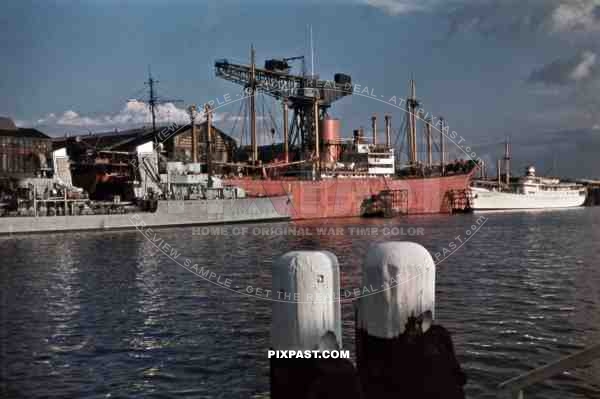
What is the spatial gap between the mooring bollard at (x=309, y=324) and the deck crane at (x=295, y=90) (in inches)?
2160

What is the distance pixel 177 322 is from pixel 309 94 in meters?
65.2

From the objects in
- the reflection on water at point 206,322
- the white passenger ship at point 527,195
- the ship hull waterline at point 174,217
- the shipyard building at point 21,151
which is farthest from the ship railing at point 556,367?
the white passenger ship at point 527,195

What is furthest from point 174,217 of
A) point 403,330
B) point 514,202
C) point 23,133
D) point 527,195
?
point 527,195

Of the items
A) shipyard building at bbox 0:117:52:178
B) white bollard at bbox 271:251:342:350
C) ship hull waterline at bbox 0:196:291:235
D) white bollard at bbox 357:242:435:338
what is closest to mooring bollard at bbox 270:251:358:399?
white bollard at bbox 271:251:342:350

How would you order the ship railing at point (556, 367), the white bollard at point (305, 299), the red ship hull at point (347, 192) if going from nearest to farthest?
the ship railing at point (556, 367) < the white bollard at point (305, 299) < the red ship hull at point (347, 192)

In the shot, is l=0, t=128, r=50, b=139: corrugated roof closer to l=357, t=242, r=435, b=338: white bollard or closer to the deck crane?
the deck crane

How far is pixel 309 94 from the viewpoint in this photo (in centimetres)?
7506

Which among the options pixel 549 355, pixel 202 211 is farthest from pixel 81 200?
pixel 549 355

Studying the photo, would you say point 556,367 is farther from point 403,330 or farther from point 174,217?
point 174,217

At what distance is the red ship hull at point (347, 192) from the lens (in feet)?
191

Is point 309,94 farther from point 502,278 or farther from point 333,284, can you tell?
point 333,284

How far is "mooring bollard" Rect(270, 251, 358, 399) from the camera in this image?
A: 4645 mm

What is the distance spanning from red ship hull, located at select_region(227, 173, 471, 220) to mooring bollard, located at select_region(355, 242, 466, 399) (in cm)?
5225

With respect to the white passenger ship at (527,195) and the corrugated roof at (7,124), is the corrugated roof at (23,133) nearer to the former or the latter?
the corrugated roof at (7,124)
